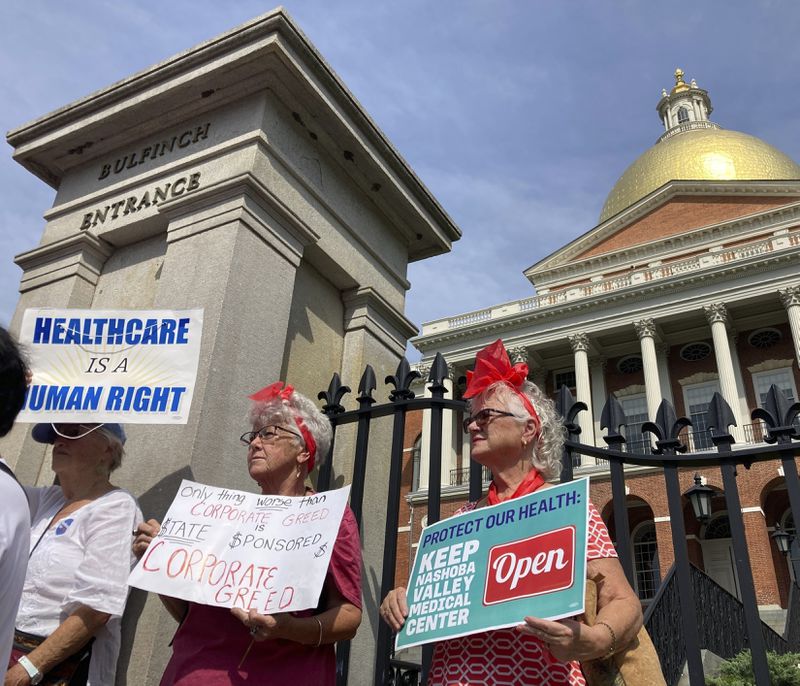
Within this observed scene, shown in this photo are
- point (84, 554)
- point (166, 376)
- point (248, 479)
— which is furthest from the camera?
point (248, 479)

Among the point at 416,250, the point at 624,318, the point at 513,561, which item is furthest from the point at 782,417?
the point at 624,318

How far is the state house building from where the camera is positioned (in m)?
28.2

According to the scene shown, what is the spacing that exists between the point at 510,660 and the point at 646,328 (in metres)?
32.0

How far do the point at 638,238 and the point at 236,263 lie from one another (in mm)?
40273

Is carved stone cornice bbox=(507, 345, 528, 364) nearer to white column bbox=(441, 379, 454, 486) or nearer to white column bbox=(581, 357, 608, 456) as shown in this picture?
white column bbox=(581, 357, 608, 456)

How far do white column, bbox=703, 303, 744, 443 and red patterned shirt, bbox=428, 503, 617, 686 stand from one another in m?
28.9

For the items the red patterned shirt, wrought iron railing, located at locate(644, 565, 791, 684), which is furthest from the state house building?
the red patterned shirt

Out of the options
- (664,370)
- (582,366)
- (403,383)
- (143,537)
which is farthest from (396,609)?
(664,370)

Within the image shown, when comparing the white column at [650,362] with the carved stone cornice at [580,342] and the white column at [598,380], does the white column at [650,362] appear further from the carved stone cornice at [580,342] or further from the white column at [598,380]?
the carved stone cornice at [580,342]

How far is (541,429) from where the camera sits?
8.29ft

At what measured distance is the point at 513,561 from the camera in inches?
79.9

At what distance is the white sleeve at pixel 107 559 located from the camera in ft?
7.93

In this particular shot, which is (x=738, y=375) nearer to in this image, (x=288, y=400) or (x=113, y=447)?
(x=288, y=400)

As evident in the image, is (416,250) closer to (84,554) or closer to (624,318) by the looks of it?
(84,554)
